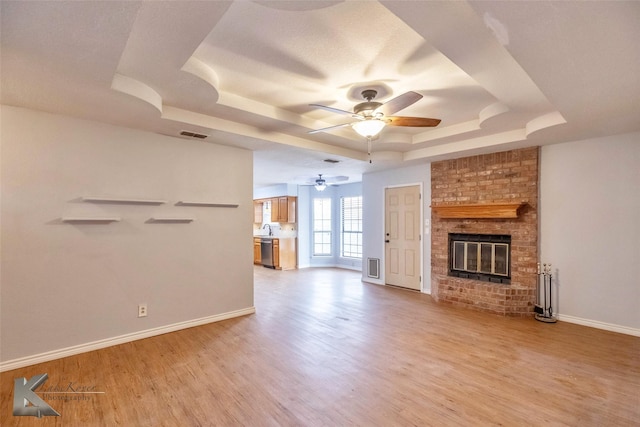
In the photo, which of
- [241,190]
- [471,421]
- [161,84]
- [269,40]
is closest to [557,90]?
[269,40]

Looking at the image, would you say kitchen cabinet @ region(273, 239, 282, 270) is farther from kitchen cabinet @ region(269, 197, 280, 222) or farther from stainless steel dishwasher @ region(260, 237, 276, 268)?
kitchen cabinet @ region(269, 197, 280, 222)

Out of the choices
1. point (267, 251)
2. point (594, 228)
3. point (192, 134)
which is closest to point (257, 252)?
point (267, 251)

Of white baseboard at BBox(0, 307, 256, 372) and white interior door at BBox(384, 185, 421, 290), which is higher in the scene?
white interior door at BBox(384, 185, 421, 290)

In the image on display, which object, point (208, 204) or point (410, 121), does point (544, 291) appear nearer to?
point (410, 121)

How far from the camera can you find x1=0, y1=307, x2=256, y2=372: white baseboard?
9.31 feet

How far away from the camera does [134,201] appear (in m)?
3.45

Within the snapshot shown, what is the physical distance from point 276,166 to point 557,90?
443 cm

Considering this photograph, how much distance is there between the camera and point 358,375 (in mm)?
2684

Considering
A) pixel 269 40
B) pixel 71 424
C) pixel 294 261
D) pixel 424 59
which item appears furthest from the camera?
pixel 294 261

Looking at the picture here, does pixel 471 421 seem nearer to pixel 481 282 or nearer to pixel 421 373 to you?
pixel 421 373

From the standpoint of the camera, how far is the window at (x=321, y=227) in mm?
9172

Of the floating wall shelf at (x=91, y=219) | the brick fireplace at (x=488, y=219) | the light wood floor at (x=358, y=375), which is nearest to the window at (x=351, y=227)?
the brick fireplace at (x=488, y=219)

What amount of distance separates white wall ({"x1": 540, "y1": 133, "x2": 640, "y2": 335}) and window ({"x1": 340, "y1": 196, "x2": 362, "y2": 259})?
4.71m

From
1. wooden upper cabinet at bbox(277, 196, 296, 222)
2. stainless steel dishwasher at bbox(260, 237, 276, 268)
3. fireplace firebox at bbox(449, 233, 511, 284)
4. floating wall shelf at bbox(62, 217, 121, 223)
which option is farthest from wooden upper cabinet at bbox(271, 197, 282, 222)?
floating wall shelf at bbox(62, 217, 121, 223)
